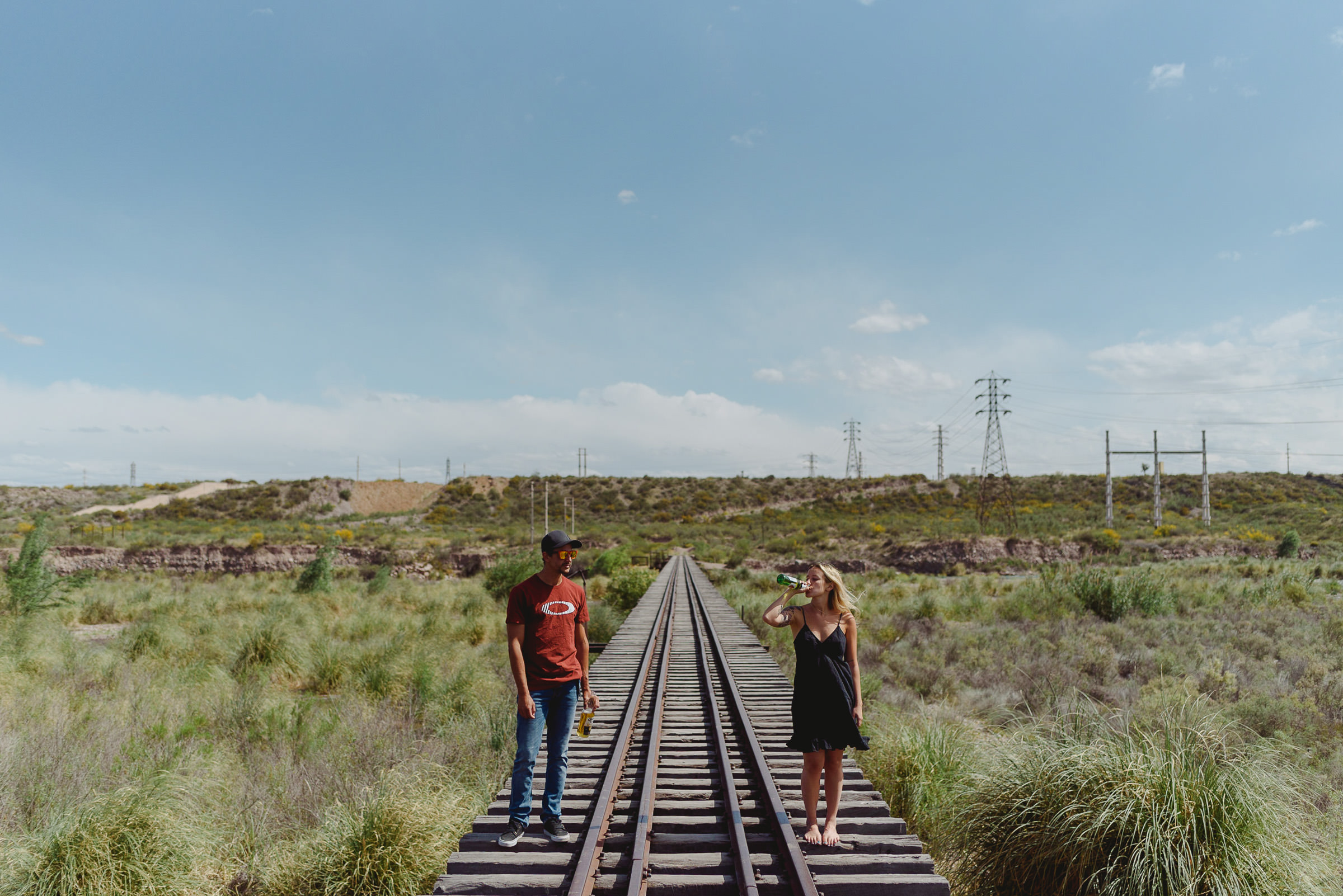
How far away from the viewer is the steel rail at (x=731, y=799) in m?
4.04

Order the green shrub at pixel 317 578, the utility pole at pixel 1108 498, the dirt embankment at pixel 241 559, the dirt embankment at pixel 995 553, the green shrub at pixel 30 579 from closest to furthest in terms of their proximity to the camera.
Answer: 1. the green shrub at pixel 30 579
2. the green shrub at pixel 317 578
3. the dirt embankment at pixel 241 559
4. the dirt embankment at pixel 995 553
5. the utility pole at pixel 1108 498

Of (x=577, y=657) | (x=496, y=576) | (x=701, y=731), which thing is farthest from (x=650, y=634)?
(x=496, y=576)

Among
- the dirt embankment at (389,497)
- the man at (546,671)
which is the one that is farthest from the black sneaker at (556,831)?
the dirt embankment at (389,497)

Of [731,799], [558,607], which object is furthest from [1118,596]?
[558,607]

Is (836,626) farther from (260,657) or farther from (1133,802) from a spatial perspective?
(260,657)

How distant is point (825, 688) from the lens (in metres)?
4.44

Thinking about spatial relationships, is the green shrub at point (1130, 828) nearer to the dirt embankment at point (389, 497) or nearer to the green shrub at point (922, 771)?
the green shrub at point (922, 771)

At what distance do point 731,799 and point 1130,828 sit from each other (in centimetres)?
267

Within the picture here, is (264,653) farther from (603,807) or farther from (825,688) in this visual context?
(825,688)

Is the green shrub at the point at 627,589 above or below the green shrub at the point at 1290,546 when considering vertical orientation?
below

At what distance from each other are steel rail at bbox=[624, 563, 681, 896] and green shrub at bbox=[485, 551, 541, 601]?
1549cm

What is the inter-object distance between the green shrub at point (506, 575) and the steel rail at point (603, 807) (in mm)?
15846

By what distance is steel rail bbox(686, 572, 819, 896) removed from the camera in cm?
402

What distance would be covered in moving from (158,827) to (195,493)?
10666 centimetres
